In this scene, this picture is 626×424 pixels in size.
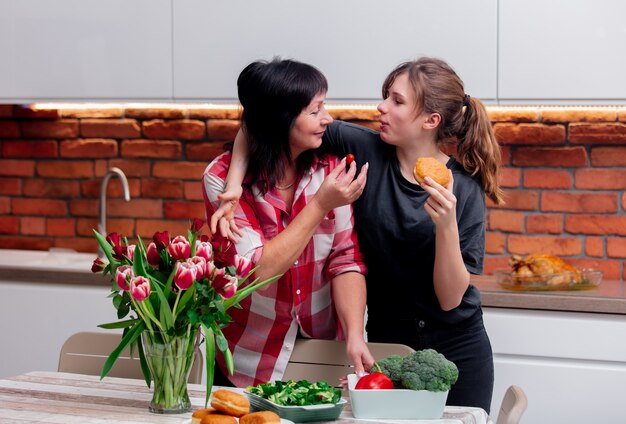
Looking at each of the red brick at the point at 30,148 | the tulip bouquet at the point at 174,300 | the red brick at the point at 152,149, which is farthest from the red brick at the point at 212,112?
the tulip bouquet at the point at 174,300

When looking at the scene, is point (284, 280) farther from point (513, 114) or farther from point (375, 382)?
point (513, 114)

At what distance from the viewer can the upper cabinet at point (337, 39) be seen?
328 centimetres

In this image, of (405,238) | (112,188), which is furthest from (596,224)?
(112,188)

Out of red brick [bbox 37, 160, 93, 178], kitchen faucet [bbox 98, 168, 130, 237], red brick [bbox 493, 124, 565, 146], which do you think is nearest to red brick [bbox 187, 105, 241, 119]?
kitchen faucet [bbox 98, 168, 130, 237]

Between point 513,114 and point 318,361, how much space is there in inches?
61.1

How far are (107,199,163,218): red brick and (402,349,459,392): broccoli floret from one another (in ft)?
7.51

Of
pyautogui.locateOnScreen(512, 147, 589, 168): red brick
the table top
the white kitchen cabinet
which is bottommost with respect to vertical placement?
the white kitchen cabinet

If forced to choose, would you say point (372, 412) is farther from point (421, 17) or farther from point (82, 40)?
point (82, 40)

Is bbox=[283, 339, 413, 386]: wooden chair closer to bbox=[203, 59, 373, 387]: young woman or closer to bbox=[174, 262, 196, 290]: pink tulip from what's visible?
bbox=[203, 59, 373, 387]: young woman

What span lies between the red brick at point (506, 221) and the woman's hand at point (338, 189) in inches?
56.1

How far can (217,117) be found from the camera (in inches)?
154

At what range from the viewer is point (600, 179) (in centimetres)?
352

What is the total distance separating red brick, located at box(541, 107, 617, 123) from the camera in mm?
3475

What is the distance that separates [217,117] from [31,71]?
0.73 meters
